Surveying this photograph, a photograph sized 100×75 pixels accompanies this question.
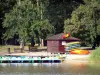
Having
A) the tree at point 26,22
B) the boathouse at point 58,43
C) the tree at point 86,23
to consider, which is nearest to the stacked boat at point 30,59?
the boathouse at point 58,43

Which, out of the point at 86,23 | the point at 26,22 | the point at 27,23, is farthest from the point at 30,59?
the point at 86,23

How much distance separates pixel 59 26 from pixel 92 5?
45.2 feet

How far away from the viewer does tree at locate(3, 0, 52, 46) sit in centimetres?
6172

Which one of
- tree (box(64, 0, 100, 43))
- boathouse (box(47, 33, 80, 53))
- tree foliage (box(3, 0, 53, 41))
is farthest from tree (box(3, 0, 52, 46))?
boathouse (box(47, 33, 80, 53))

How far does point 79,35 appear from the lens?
63562 millimetres

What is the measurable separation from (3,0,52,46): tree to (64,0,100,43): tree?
383 centimetres

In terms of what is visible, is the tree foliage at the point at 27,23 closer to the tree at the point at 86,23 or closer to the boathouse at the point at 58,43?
the tree at the point at 86,23

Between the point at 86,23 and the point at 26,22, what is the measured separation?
31.5 feet

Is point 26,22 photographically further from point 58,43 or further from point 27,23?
point 58,43

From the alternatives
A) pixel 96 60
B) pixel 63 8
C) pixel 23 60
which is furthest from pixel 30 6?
pixel 96 60

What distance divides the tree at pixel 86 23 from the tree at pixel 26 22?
3833mm

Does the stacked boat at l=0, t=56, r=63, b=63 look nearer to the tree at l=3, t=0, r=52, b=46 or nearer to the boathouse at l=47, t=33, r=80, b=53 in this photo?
the boathouse at l=47, t=33, r=80, b=53

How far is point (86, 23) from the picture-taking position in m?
62.8

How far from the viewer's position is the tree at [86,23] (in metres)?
62.6
